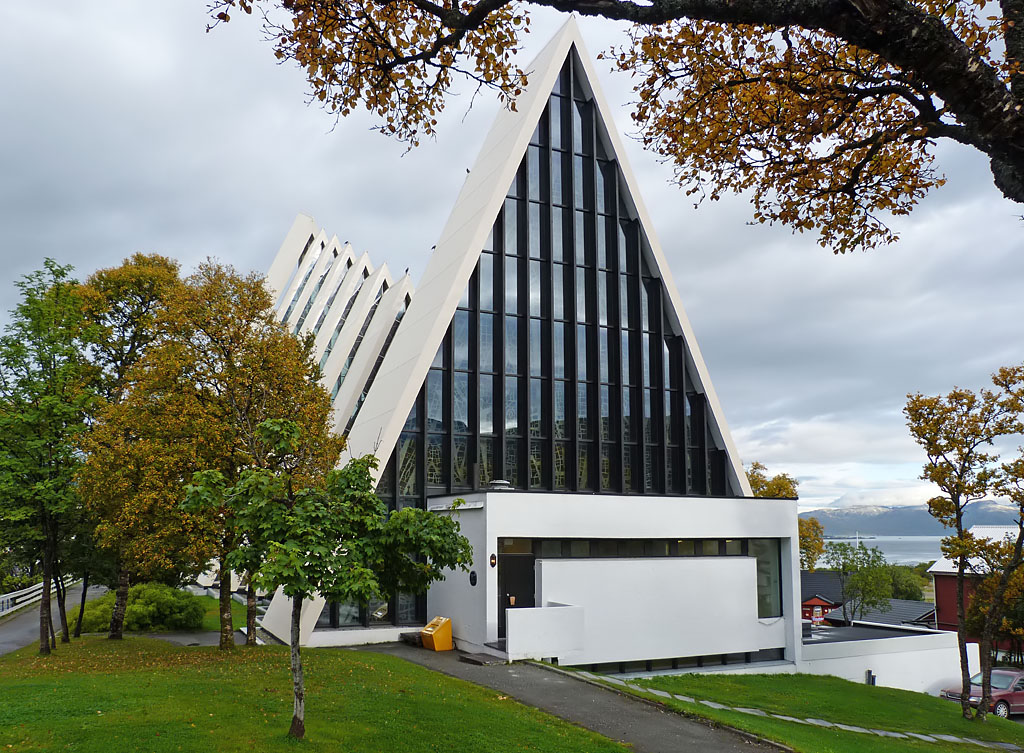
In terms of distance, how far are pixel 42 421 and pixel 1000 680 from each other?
105 ft

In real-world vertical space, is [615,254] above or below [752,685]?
above

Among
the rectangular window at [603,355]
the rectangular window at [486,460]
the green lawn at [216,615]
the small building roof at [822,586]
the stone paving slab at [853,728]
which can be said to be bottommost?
the small building roof at [822,586]

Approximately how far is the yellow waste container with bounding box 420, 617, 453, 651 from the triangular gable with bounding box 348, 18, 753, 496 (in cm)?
514

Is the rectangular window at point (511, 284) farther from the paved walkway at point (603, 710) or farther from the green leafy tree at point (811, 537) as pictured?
the green leafy tree at point (811, 537)

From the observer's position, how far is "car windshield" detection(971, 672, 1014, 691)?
26.9 metres

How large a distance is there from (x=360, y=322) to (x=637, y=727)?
33849mm

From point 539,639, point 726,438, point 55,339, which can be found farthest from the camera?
point 726,438

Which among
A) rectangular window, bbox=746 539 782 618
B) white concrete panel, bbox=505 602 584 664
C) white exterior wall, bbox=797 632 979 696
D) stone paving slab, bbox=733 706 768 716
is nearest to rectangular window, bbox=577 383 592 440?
rectangular window, bbox=746 539 782 618

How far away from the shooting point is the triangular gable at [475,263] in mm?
24219

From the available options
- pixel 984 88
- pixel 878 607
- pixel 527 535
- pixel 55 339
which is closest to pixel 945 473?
pixel 527 535

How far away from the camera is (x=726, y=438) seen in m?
28.3

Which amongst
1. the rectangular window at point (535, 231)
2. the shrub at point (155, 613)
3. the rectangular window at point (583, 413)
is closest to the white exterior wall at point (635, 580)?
the rectangular window at point (583, 413)

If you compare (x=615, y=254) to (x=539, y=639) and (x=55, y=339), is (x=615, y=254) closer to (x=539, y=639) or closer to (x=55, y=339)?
(x=539, y=639)

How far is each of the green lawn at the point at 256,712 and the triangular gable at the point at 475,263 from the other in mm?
9175
